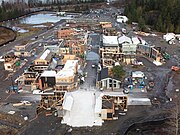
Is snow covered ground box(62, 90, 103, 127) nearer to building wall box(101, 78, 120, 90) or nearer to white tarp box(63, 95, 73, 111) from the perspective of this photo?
white tarp box(63, 95, 73, 111)

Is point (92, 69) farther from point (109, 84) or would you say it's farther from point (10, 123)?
point (10, 123)

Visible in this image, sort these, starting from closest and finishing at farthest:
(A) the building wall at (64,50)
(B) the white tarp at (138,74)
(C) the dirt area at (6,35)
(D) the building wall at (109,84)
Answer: (D) the building wall at (109,84), (B) the white tarp at (138,74), (A) the building wall at (64,50), (C) the dirt area at (6,35)

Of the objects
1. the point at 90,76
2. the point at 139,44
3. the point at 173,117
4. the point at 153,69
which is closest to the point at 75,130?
the point at 173,117

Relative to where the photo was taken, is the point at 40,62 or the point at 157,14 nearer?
the point at 40,62

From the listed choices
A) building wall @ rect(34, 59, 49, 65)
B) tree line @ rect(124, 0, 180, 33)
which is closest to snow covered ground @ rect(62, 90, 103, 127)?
building wall @ rect(34, 59, 49, 65)

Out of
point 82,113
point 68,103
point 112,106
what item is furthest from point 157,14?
point 82,113

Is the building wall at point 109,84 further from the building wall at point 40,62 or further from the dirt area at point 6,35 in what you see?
the dirt area at point 6,35

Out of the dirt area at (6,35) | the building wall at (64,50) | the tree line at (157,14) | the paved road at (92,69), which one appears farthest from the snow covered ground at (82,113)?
the tree line at (157,14)
